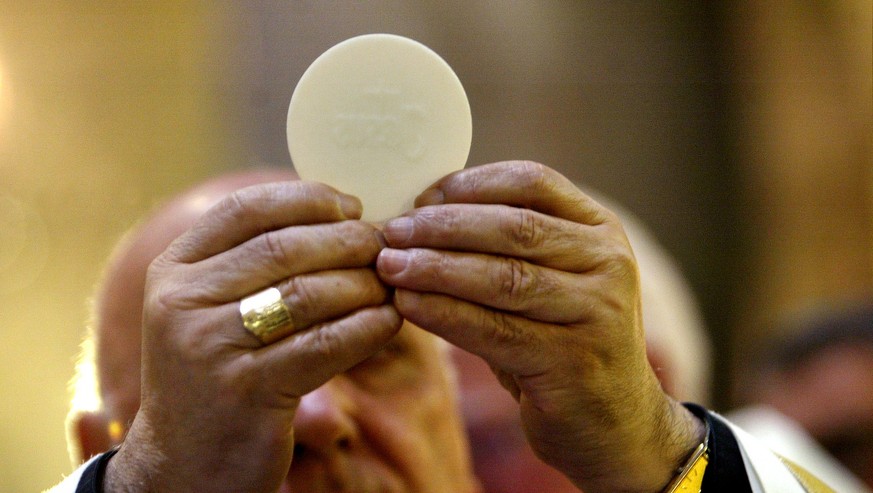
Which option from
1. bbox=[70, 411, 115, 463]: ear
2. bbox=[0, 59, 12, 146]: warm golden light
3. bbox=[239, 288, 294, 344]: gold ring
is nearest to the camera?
bbox=[239, 288, 294, 344]: gold ring

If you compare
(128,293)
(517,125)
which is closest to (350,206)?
(128,293)

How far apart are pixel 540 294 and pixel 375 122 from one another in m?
0.19

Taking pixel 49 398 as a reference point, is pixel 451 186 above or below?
above

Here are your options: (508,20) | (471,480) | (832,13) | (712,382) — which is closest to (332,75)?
(471,480)

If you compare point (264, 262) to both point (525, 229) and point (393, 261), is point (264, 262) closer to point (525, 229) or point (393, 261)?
point (393, 261)

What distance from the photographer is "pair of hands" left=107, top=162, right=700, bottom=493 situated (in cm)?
49

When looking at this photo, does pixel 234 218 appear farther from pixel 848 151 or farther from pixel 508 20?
pixel 848 151

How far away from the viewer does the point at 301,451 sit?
687 mm

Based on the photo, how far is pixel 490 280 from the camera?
0.51 m

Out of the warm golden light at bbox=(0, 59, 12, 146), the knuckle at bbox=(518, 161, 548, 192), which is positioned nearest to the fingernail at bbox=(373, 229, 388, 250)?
the knuckle at bbox=(518, 161, 548, 192)

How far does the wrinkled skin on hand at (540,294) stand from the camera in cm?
51

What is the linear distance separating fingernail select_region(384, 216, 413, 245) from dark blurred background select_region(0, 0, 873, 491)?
364 millimetres

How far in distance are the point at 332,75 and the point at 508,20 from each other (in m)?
0.99

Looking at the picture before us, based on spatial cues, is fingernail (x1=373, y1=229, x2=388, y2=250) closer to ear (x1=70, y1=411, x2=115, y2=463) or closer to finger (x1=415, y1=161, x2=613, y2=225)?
finger (x1=415, y1=161, x2=613, y2=225)
